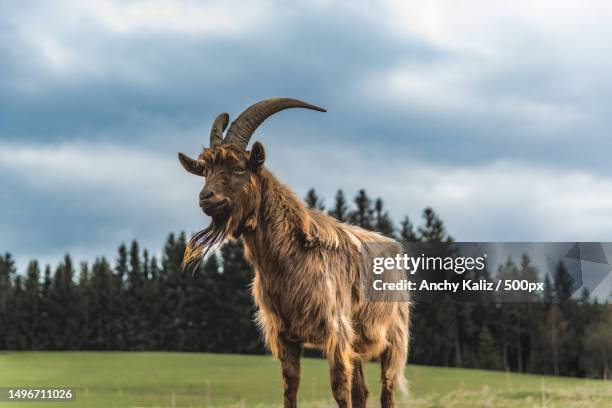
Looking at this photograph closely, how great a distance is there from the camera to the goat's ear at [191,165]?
31.9 feet

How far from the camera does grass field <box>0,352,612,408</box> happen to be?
22.9 m

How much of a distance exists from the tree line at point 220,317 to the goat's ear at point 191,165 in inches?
1787

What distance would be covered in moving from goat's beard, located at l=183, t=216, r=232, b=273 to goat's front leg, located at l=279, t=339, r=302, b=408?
154 cm

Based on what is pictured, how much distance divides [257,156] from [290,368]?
2754 millimetres

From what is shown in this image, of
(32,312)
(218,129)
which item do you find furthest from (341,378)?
(32,312)

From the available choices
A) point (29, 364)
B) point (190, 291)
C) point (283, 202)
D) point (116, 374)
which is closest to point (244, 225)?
point (283, 202)

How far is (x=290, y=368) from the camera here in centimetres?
970

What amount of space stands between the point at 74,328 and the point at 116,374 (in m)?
37.7

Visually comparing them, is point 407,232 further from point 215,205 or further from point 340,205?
point 215,205

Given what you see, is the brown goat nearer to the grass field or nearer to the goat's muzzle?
the goat's muzzle

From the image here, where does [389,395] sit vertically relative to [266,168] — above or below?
below

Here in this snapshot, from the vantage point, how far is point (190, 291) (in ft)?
236

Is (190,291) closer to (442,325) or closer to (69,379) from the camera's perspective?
(442,325)

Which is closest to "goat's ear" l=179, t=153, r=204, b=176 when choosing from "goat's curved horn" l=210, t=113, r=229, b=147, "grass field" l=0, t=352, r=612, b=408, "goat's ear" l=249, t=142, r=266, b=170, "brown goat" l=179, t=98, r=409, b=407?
"brown goat" l=179, t=98, r=409, b=407
